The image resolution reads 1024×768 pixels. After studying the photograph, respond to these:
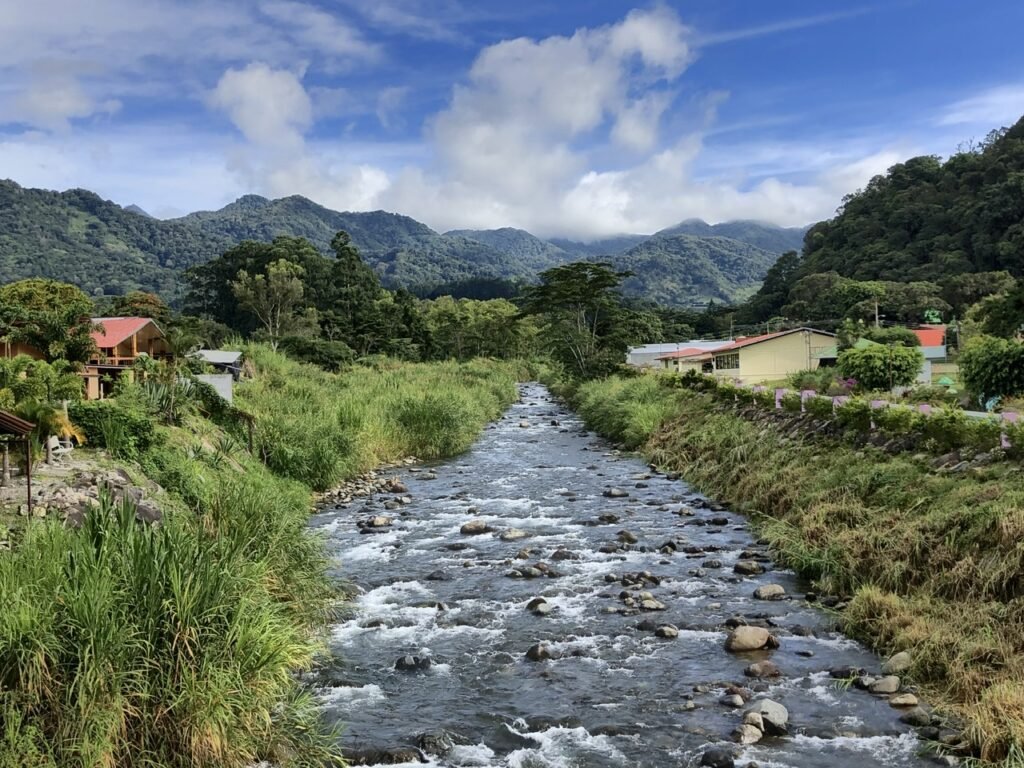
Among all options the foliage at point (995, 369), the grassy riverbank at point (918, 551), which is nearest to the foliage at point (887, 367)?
the foliage at point (995, 369)

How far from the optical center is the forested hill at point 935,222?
82750 mm

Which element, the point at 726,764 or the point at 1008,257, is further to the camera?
the point at 1008,257

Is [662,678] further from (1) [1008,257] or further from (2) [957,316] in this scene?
(1) [1008,257]

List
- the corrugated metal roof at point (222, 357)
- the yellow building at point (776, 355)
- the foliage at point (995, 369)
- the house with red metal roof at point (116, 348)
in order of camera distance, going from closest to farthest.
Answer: the foliage at point (995, 369) → the house with red metal roof at point (116, 348) → the corrugated metal roof at point (222, 357) → the yellow building at point (776, 355)

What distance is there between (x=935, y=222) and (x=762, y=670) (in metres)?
101

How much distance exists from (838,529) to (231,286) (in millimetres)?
82676

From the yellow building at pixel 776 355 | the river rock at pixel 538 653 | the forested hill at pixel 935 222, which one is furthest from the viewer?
the forested hill at pixel 935 222

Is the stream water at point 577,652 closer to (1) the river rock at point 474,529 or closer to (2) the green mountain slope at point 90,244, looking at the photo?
(1) the river rock at point 474,529

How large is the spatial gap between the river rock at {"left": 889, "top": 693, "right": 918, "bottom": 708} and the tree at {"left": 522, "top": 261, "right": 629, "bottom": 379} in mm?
42323

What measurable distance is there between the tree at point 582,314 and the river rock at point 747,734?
42973 mm

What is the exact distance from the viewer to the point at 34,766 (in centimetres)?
574

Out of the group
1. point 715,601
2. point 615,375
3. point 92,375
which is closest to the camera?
point 715,601

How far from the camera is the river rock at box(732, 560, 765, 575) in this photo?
13.6 metres

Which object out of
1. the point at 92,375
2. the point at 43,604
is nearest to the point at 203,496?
the point at 43,604
